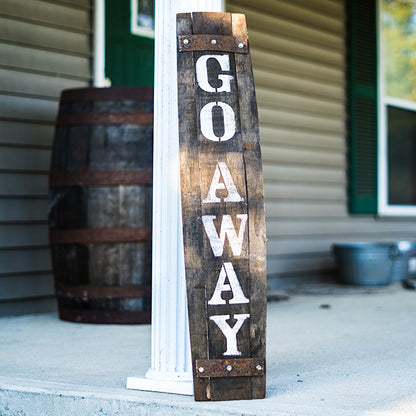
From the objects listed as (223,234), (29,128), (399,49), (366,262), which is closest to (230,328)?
(223,234)

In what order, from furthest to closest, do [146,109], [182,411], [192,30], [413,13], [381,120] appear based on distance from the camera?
[413,13] → [381,120] → [146,109] → [192,30] → [182,411]

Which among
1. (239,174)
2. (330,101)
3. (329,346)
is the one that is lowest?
(329,346)

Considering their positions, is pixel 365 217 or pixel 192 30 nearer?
pixel 192 30

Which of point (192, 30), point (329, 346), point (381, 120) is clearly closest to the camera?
point (192, 30)

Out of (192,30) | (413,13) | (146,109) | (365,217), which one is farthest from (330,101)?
(192,30)

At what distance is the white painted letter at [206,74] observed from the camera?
2.12 m

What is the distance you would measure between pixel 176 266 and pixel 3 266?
193 centimetres

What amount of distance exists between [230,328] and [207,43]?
0.88m

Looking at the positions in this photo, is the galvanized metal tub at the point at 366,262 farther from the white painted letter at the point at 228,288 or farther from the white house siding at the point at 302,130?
the white painted letter at the point at 228,288

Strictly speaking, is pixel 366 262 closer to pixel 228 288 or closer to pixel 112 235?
pixel 112 235

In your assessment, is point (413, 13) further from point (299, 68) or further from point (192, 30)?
point (192, 30)

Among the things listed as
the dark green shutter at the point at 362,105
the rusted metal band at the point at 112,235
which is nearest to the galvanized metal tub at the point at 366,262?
the dark green shutter at the point at 362,105

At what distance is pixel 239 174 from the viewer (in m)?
2.09

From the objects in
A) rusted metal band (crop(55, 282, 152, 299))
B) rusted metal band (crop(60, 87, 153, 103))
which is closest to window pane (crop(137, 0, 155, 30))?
rusted metal band (crop(60, 87, 153, 103))
